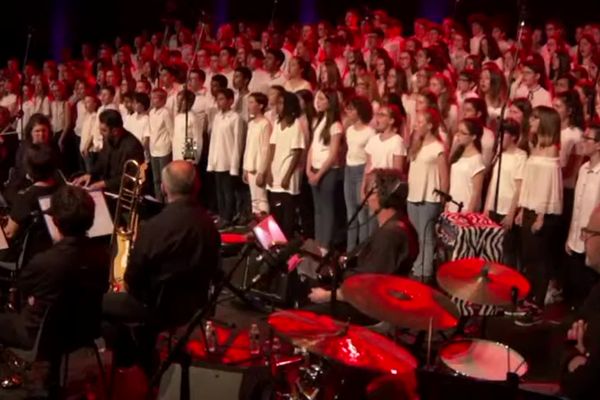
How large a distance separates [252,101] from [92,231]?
311cm

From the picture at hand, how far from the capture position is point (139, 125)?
1049cm

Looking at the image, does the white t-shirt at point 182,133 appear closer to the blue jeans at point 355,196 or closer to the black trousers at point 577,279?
the blue jeans at point 355,196

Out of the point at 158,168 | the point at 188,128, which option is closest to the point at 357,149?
the point at 188,128

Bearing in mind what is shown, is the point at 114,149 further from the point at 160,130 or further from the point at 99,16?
the point at 99,16

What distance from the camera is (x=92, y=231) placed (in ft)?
21.5

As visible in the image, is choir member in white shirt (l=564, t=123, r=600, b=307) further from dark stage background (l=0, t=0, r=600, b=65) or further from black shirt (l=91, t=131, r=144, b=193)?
dark stage background (l=0, t=0, r=600, b=65)

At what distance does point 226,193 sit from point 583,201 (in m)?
4.21

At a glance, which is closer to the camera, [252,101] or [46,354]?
[46,354]

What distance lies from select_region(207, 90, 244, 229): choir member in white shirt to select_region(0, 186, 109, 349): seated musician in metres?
4.49

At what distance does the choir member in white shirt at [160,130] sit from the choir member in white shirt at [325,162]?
212 cm

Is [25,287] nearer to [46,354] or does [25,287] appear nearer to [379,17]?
[46,354]

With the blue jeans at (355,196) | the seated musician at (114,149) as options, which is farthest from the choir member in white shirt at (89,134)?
the blue jeans at (355,196)

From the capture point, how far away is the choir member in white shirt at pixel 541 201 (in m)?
7.11

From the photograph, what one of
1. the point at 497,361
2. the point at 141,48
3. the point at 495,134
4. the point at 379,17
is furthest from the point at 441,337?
the point at 141,48
